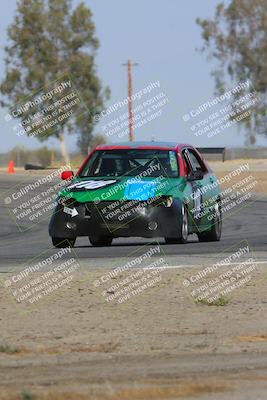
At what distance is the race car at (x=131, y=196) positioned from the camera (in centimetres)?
1748

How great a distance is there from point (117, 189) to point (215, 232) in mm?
2965

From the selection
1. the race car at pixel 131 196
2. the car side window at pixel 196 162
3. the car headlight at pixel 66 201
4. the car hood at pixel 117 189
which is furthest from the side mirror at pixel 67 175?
the car side window at pixel 196 162

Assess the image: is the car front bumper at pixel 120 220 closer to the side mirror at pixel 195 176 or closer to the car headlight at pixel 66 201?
the car headlight at pixel 66 201

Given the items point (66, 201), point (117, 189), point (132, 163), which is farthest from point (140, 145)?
point (66, 201)

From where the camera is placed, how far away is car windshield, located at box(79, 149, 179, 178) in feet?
59.2

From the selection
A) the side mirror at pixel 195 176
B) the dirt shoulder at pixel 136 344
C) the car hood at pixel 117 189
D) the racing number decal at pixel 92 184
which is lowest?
the side mirror at pixel 195 176

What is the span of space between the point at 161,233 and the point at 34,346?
326 inches

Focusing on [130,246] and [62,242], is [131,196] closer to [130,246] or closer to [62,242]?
[62,242]

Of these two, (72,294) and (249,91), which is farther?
(249,91)

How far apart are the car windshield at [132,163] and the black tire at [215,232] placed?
167 centimetres

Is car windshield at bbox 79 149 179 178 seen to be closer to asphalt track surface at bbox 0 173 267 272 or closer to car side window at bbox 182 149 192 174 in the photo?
car side window at bbox 182 149 192 174

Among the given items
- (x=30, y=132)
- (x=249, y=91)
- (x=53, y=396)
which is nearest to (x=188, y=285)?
(x=53, y=396)

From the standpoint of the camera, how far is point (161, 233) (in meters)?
17.7

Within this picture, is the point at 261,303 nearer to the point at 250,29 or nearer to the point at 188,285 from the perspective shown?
the point at 188,285
